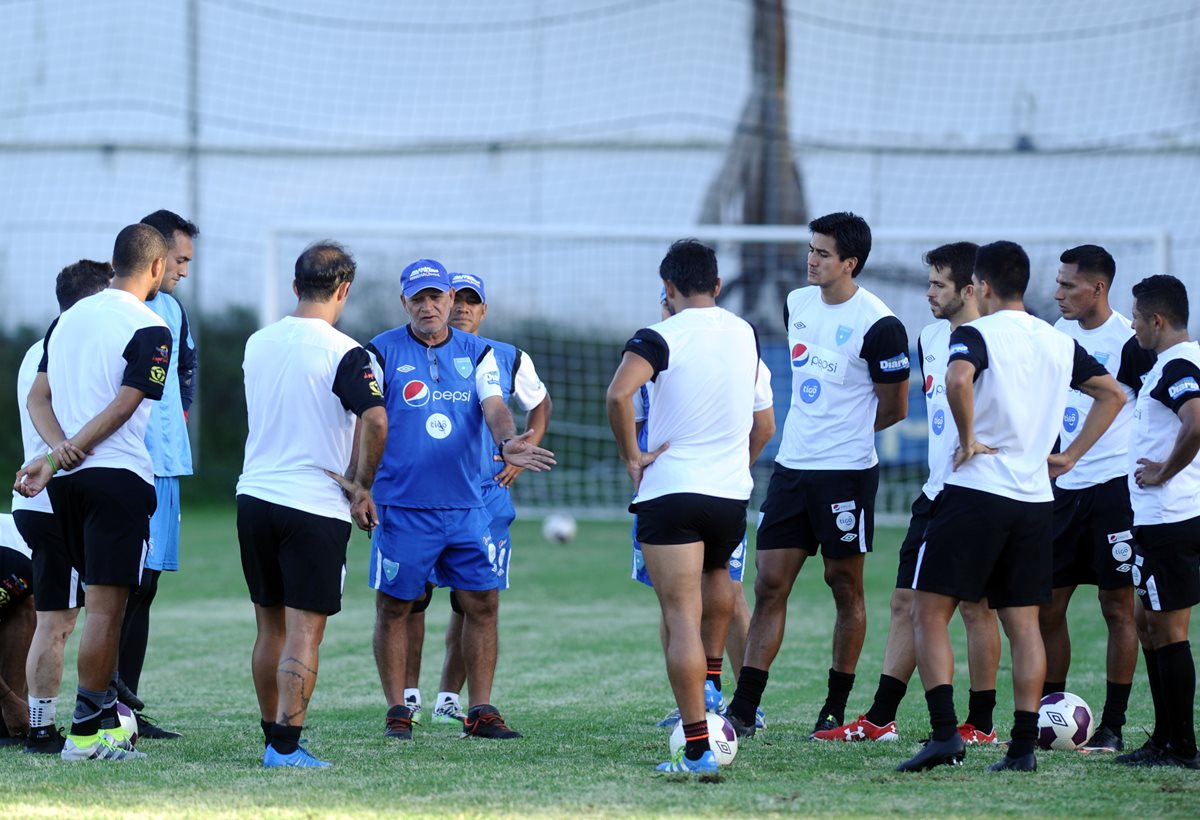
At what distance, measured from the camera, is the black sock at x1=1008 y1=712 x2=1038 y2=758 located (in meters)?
5.51

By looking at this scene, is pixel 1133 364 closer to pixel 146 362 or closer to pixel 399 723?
pixel 399 723

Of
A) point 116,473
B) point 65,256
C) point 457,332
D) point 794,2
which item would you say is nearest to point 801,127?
point 794,2

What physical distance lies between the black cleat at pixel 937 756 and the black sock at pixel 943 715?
0.02 meters

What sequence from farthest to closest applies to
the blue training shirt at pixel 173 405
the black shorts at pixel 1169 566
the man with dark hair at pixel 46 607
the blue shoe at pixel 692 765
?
the blue training shirt at pixel 173 405
the man with dark hair at pixel 46 607
the black shorts at pixel 1169 566
the blue shoe at pixel 692 765

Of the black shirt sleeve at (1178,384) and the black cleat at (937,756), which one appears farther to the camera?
the black shirt sleeve at (1178,384)

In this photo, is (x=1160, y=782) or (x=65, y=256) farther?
(x=65, y=256)

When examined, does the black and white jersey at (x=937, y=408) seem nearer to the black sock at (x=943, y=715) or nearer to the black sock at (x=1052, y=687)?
the black sock at (x=943, y=715)

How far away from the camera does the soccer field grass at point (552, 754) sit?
4824 mm

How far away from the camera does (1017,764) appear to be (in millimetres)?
5488

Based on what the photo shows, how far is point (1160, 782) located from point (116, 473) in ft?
14.1

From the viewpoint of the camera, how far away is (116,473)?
589 cm

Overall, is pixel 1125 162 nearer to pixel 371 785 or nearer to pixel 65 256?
pixel 65 256

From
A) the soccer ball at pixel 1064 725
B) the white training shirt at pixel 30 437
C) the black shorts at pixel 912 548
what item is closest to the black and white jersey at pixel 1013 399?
the black shorts at pixel 912 548

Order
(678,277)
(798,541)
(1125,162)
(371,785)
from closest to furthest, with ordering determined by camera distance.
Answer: (371,785) < (678,277) < (798,541) < (1125,162)
